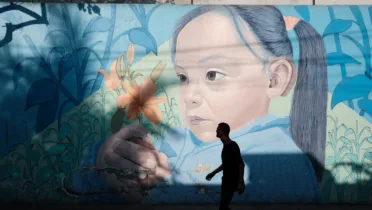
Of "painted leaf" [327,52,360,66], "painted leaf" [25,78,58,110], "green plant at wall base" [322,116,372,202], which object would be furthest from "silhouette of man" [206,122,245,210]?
"painted leaf" [25,78,58,110]

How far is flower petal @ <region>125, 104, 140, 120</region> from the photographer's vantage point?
31.9ft

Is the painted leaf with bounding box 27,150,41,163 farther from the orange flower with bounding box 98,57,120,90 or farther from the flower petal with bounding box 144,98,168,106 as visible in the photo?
the flower petal with bounding box 144,98,168,106

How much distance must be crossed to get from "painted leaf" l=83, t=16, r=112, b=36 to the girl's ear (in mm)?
2720

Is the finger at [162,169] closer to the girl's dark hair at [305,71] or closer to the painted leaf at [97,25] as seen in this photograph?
the girl's dark hair at [305,71]

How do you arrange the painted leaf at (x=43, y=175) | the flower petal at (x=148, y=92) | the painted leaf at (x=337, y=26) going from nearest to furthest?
the painted leaf at (x=43, y=175) < the flower petal at (x=148, y=92) < the painted leaf at (x=337, y=26)

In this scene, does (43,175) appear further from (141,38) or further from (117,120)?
(141,38)

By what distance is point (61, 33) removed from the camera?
9680mm

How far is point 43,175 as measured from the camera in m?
9.64

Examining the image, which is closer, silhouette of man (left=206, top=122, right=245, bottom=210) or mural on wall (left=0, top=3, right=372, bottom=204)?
silhouette of man (left=206, top=122, right=245, bottom=210)

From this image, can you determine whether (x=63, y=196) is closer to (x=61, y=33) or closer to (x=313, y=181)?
(x=61, y=33)

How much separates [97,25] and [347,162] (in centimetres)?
457

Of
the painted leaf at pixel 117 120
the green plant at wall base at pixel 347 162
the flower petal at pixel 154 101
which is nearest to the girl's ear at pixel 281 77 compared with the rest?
the green plant at wall base at pixel 347 162

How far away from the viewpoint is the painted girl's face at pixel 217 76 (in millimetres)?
9742

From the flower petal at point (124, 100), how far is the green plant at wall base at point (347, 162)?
321cm
